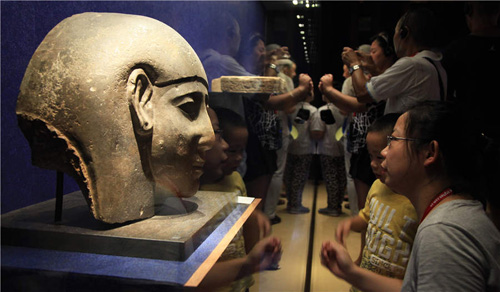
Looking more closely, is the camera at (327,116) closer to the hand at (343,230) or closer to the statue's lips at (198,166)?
the hand at (343,230)

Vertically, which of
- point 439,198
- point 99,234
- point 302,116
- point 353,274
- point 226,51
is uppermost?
point 226,51

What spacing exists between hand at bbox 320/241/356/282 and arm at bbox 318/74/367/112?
0.70 metres

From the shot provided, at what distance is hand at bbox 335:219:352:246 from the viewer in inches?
70.3

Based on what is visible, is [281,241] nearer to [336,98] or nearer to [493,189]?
[336,98]

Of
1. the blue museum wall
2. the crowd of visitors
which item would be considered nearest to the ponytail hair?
the crowd of visitors

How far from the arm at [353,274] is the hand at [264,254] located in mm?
233

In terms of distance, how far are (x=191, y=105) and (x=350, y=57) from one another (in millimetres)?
942

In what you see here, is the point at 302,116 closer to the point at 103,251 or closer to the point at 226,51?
the point at 226,51

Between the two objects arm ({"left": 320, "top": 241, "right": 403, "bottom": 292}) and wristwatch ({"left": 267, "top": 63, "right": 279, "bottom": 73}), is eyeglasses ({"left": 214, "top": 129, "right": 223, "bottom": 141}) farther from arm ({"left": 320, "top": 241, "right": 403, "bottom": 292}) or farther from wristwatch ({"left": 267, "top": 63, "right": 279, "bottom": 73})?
arm ({"left": 320, "top": 241, "right": 403, "bottom": 292})

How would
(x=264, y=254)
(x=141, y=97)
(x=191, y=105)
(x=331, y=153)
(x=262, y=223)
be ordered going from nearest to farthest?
(x=141, y=97) < (x=191, y=105) < (x=264, y=254) < (x=262, y=223) < (x=331, y=153)

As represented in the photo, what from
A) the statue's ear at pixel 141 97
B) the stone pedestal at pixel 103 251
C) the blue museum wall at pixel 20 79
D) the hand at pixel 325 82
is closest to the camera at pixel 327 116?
the hand at pixel 325 82

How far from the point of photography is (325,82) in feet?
6.60

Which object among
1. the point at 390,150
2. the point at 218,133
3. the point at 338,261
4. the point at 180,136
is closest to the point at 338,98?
the point at 390,150

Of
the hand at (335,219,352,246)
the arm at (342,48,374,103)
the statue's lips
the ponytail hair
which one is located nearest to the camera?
the ponytail hair
